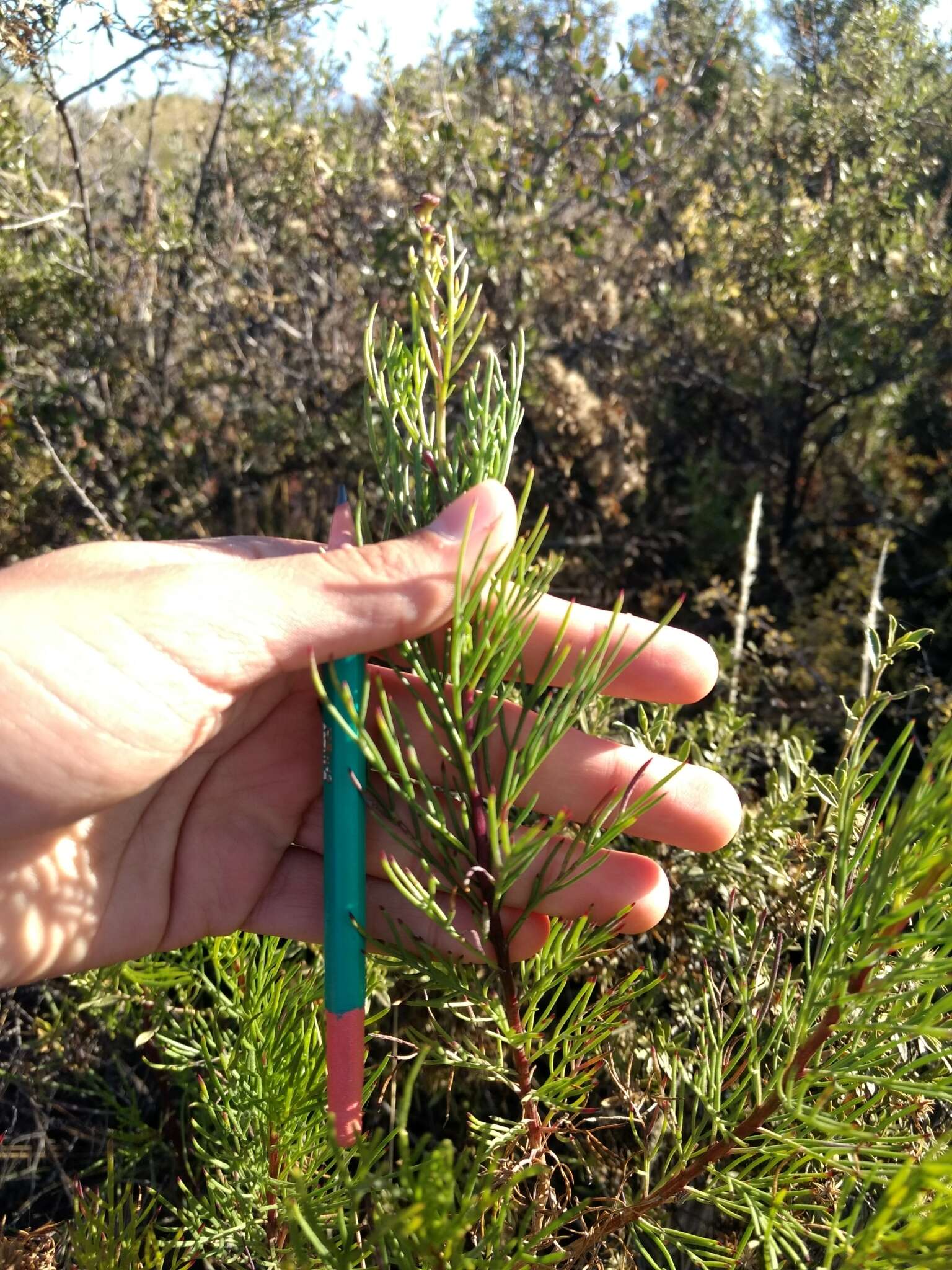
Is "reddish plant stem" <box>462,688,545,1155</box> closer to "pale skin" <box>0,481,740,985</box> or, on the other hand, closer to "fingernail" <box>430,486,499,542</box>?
"pale skin" <box>0,481,740,985</box>

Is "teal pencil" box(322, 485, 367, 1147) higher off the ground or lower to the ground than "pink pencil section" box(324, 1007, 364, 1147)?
higher

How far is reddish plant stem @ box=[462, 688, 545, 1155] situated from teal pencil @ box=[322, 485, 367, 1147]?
136 mm

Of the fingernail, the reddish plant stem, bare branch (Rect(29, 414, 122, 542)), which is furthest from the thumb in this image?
bare branch (Rect(29, 414, 122, 542))

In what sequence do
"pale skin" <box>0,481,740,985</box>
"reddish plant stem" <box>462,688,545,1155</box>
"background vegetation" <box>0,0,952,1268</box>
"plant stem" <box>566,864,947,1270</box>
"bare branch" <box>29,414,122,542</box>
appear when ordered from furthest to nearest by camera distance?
"background vegetation" <box>0,0,952,1268</box> < "bare branch" <box>29,414,122,542</box> < "pale skin" <box>0,481,740,985</box> < "reddish plant stem" <box>462,688,545,1155</box> < "plant stem" <box>566,864,947,1270</box>

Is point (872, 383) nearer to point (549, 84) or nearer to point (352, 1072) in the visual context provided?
point (549, 84)

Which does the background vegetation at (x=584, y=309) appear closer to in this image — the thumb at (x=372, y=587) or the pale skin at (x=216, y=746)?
the pale skin at (x=216, y=746)

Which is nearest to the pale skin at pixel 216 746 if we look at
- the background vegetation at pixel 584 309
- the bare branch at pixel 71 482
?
the bare branch at pixel 71 482

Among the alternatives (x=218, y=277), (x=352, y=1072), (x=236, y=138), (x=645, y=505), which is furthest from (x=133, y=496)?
(x=352, y=1072)

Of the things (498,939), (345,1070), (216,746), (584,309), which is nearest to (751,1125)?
(498,939)

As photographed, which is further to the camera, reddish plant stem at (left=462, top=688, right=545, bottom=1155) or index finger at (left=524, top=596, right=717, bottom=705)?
index finger at (left=524, top=596, right=717, bottom=705)

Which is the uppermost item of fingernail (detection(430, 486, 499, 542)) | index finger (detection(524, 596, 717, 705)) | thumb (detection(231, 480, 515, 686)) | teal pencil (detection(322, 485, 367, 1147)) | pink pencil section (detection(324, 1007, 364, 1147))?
fingernail (detection(430, 486, 499, 542))

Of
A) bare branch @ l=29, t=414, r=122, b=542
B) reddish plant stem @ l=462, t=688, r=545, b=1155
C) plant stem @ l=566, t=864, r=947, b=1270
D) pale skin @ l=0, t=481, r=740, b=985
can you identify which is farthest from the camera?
bare branch @ l=29, t=414, r=122, b=542

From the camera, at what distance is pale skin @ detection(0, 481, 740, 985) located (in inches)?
40.1

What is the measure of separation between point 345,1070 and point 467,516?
1.84ft
